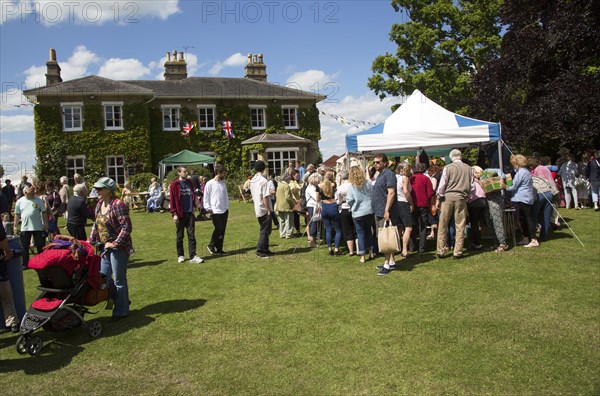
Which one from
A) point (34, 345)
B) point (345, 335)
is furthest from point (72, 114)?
point (345, 335)

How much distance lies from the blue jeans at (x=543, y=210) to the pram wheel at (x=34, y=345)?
28.2 feet

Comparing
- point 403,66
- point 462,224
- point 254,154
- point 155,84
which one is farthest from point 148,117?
point 462,224

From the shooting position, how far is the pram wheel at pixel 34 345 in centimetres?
464

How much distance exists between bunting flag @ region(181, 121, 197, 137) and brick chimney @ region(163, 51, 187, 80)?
15.6ft

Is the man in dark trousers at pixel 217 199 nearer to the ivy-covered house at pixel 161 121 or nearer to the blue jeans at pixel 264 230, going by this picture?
the blue jeans at pixel 264 230

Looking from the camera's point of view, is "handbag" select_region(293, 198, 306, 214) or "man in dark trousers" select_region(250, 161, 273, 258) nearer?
"man in dark trousers" select_region(250, 161, 273, 258)

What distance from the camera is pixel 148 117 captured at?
1151 inches

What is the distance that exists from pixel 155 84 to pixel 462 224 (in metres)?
28.0

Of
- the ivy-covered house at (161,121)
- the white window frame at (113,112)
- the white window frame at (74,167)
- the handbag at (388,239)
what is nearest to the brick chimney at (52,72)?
the ivy-covered house at (161,121)

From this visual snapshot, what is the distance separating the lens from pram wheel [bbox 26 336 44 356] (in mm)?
4641

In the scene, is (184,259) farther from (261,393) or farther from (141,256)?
(261,393)

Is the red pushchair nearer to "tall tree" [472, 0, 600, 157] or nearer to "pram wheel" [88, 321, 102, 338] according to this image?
"pram wheel" [88, 321, 102, 338]

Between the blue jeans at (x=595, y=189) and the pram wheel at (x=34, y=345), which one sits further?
the blue jeans at (x=595, y=189)

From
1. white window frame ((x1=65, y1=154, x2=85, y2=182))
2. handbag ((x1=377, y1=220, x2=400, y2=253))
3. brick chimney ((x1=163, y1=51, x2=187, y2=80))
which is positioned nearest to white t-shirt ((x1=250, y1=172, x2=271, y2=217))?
handbag ((x1=377, y1=220, x2=400, y2=253))
